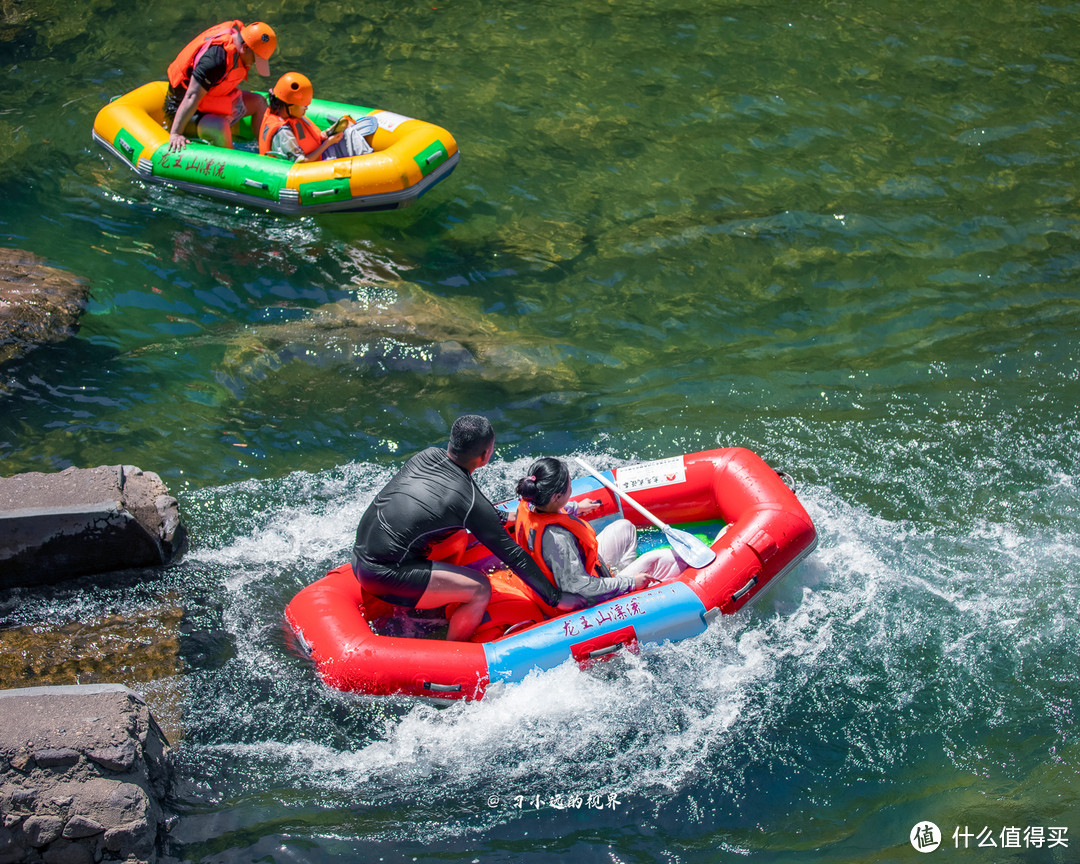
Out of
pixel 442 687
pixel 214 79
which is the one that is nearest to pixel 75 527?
pixel 442 687

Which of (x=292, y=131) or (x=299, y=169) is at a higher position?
(x=292, y=131)

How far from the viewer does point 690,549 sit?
5.18m

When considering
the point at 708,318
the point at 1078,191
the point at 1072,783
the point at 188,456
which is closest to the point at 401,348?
the point at 188,456

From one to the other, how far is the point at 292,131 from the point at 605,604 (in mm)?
5958

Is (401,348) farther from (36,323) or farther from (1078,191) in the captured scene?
(1078,191)

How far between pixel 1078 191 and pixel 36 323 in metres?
9.38

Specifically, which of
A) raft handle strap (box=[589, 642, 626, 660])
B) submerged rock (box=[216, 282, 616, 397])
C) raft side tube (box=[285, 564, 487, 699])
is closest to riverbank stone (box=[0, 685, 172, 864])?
raft side tube (box=[285, 564, 487, 699])

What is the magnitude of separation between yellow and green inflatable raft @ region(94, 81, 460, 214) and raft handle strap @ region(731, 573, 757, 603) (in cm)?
509

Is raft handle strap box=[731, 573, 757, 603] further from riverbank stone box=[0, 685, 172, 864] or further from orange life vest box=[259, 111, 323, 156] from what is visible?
orange life vest box=[259, 111, 323, 156]

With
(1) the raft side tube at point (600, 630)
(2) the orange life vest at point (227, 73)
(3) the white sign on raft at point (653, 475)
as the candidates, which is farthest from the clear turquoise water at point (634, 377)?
(2) the orange life vest at point (227, 73)

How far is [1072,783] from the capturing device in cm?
456

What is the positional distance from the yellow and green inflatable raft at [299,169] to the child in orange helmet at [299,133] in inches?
7.5

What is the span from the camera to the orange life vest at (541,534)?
4.85 metres

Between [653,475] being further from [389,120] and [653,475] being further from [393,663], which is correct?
[389,120]
